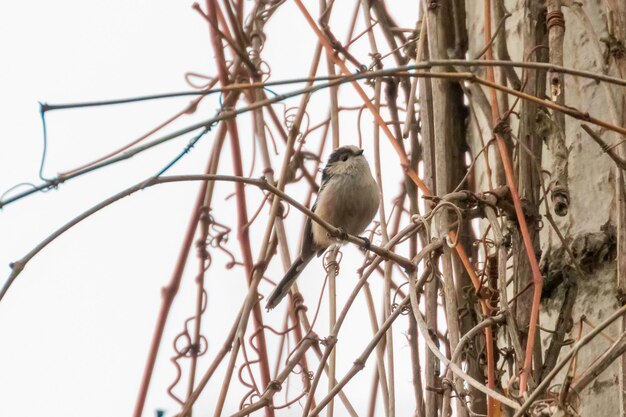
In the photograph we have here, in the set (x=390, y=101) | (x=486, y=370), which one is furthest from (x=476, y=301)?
(x=390, y=101)

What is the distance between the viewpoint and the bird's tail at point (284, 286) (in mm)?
3590

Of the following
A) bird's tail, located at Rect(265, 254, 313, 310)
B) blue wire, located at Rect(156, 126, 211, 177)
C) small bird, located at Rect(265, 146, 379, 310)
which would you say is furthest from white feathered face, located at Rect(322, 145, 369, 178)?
blue wire, located at Rect(156, 126, 211, 177)

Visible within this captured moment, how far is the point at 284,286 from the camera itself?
373 centimetres

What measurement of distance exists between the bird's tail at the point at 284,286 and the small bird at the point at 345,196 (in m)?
0.01

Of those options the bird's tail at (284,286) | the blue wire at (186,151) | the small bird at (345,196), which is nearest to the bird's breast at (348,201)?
the small bird at (345,196)

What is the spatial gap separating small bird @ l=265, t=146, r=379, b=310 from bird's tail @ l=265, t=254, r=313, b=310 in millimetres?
13

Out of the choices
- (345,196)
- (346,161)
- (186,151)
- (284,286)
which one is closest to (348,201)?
(345,196)

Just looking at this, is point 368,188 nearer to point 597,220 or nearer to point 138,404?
point 138,404

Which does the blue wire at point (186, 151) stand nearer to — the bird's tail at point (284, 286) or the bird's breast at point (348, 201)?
the bird's tail at point (284, 286)

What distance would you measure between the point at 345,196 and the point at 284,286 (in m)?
0.68

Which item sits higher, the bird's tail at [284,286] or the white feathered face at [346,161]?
the white feathered face at [346,161]

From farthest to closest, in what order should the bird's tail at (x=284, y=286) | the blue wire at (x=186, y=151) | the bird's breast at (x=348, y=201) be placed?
the bird's breast at (x=348, y=201)
the bird's tail at (x=284, y=286)
the blue wire at (x=186, y=151)

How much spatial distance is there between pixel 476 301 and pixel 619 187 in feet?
1.82

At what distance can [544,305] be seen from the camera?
2.59 meters
